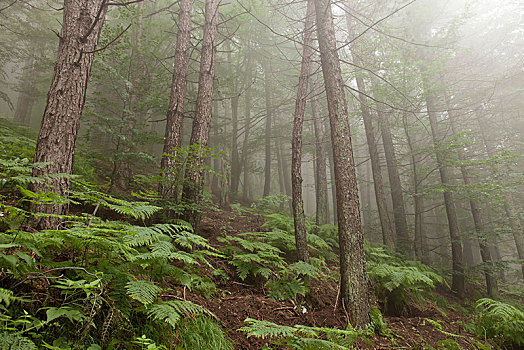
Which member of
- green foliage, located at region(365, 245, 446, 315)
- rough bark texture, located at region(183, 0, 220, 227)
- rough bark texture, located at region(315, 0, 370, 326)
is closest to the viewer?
rough bark texture, located at region(315, 0, 370, 326)

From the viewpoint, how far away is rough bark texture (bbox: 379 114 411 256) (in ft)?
32.6

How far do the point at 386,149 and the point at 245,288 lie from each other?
32.4 feet

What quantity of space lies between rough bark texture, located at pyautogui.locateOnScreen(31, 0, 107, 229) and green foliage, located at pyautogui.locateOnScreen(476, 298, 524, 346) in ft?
22.6

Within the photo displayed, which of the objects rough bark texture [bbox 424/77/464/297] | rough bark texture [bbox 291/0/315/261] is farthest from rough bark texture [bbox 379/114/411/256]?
rough bark texture [bbox 291/0/315/261]

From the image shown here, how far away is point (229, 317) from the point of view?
322cm

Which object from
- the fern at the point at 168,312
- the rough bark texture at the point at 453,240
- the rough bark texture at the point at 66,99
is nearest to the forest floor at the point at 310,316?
the fern at the point at 168,312

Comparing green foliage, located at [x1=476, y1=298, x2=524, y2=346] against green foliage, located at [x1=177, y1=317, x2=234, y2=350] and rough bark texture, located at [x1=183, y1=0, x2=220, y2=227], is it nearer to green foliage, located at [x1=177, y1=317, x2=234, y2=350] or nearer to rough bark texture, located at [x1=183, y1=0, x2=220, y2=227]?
green foliage, located at [x1=177, y1=317, x2=234, y2=350]

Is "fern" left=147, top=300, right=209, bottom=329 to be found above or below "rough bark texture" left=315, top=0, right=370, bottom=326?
below

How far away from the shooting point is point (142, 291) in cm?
206

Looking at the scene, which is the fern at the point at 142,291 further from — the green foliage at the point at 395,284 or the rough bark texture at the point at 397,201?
the rough bark texture at the point at 397,201

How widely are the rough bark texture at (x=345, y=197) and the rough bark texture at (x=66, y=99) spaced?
373 cm

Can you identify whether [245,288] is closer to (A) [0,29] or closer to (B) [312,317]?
(B) [312,317]

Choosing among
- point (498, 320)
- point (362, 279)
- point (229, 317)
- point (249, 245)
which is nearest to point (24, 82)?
point (249, 245)

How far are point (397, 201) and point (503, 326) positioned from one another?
279 inches
